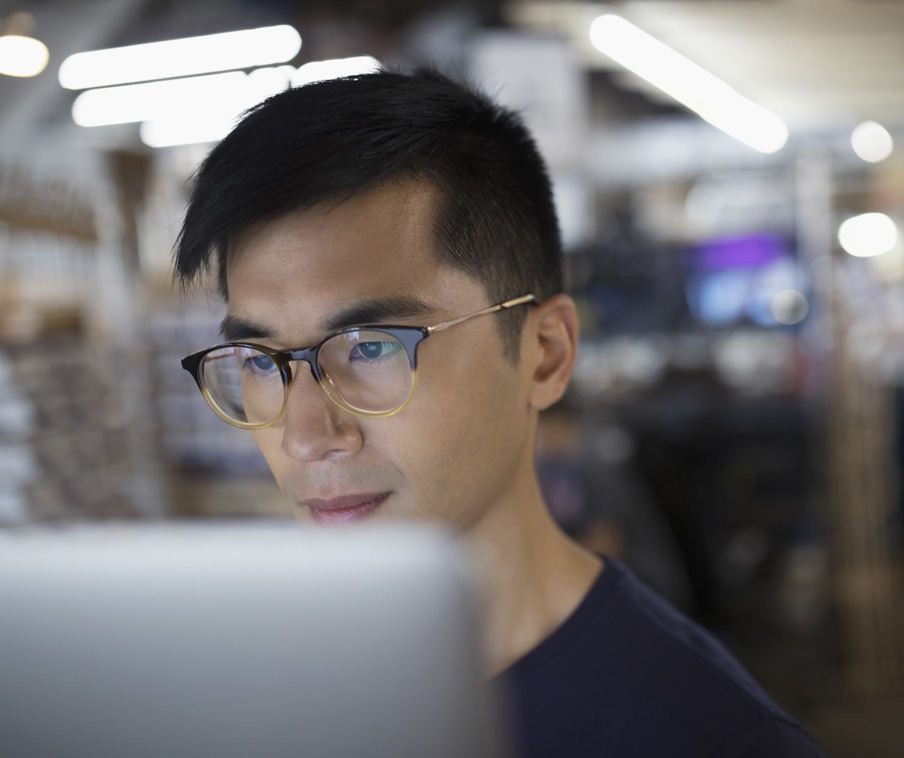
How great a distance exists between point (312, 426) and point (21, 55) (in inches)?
82.0

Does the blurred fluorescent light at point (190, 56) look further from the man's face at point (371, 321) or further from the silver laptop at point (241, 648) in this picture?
the silver laptop at point (241, 648)

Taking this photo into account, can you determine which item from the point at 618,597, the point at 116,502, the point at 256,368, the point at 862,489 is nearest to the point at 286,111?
the point at 256,368

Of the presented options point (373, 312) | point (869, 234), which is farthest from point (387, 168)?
point (869, 234)

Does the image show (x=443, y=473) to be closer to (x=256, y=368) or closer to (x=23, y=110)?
(x=256, y=368)

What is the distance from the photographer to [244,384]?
980mm

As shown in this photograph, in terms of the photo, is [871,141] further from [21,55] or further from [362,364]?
[362,364]

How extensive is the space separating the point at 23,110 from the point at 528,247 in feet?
7.50

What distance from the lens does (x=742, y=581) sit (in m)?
4.18

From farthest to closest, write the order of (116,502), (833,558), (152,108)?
(833,558)
(152,108)
(116,502)

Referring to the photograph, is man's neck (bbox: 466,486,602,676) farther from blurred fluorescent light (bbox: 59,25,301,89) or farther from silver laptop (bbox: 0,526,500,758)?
blurred fluorescent light (bbox: 59,25,301,89)

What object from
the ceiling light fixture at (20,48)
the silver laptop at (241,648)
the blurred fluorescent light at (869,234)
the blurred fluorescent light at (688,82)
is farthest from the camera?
the blurred fluorescent light at (869,234)

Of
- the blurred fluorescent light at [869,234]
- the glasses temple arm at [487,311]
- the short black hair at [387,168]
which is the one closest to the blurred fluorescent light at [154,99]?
the short black hair at [387,168]

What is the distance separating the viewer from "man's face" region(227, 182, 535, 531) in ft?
2.90

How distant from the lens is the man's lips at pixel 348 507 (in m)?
0.89
